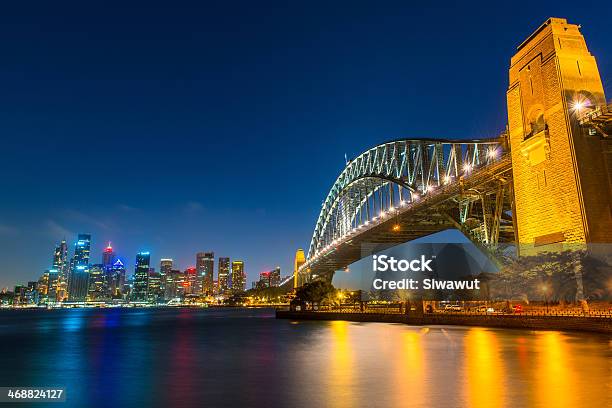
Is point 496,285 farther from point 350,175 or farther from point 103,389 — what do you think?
point 350,175

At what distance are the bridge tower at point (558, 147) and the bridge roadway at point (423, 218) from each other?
481cm

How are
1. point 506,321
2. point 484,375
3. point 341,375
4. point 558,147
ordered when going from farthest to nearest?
point 506,321 < point 558,147 < point 341,375 < point 484,375

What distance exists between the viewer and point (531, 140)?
2911 cm

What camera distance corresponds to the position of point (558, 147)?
2667 cm

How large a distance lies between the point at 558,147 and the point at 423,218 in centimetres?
2755

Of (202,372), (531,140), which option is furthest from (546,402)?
(531,140)

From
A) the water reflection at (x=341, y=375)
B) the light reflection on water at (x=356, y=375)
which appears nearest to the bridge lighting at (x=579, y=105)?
the light reflection on water at (x=356, y=375)

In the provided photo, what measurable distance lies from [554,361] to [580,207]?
12887mm

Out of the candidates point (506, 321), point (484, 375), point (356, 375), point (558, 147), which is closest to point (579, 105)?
point (558, 147)

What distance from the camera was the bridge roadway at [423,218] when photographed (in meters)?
37.3

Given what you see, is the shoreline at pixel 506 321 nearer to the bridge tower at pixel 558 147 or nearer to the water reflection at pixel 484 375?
the bridge tower at pixel 558 147

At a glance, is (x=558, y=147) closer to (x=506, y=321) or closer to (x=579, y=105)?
(x=579, y=105)

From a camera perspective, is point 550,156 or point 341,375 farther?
point 550,156

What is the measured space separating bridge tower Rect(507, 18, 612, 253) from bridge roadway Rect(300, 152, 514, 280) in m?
4.81
